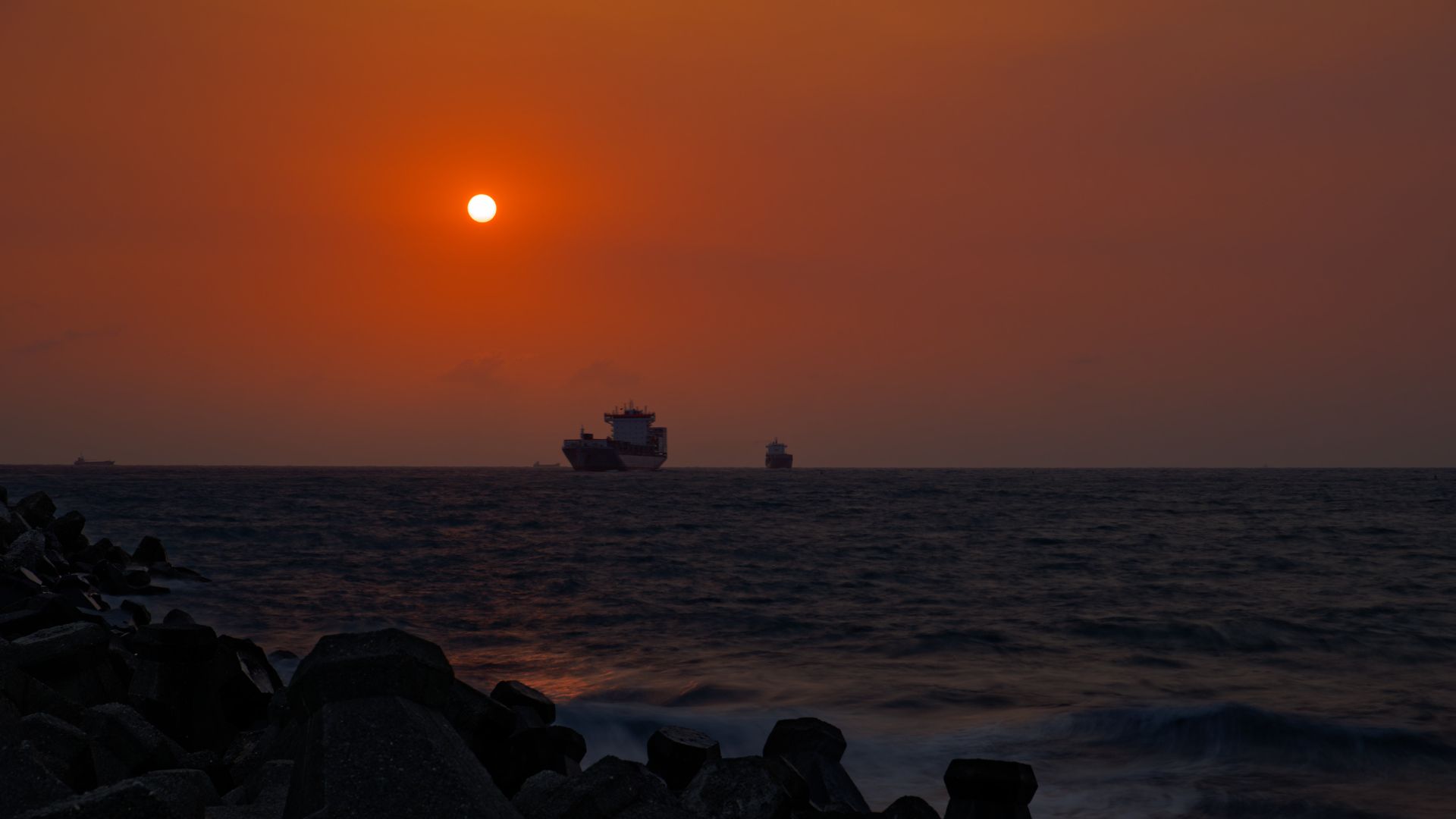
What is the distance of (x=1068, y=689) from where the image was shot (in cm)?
1432

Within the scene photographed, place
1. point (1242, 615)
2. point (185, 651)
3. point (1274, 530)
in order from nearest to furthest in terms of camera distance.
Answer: point (185, 651)
point (1242, 615)
point (1274, 530)

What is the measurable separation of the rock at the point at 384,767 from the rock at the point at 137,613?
10424 millimetres

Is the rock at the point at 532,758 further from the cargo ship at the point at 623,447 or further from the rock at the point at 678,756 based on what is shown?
the cargo ship at the point at 623,447

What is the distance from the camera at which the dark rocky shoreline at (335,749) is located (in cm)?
450

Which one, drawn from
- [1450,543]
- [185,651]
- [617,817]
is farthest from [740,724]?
[1450,543]

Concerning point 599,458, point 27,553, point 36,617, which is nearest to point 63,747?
point 36,617

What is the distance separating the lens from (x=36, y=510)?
21.4m

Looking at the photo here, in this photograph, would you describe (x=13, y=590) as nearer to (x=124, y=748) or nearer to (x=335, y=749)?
(x=124, y=748)

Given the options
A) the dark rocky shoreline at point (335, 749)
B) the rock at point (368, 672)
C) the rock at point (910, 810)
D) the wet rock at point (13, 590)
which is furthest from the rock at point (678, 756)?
the wet rock at point (13, 590)

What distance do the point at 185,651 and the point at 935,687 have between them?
9666mm

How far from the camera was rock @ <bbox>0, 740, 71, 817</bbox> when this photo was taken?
4797 mm

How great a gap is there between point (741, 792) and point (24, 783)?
11.5 feet

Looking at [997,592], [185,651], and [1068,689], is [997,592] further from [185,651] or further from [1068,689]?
[185,651]

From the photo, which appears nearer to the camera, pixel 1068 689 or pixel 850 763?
pixel 850 763
